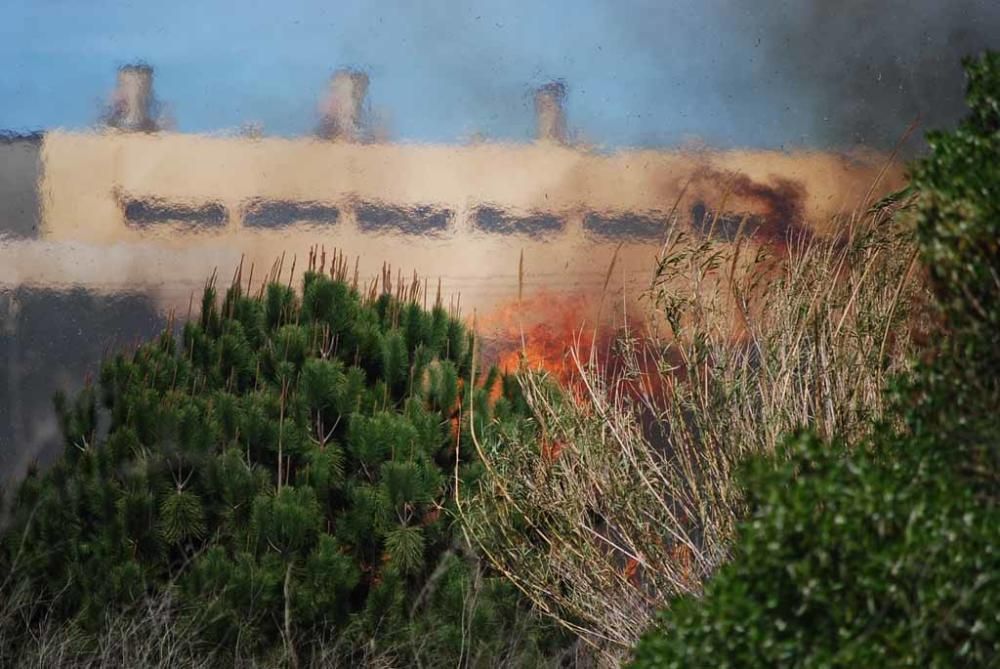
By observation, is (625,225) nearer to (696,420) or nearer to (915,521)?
(696,420)

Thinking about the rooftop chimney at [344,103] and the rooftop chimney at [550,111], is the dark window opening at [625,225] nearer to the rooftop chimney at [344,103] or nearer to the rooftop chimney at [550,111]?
the rooftop chimney at [550,111]

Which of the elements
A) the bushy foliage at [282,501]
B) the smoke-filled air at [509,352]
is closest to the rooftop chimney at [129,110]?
the smoke-filled air at [509,352]

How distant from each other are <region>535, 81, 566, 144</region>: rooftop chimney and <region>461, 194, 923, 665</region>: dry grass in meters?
2.03

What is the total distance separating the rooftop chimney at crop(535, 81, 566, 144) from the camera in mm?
5996

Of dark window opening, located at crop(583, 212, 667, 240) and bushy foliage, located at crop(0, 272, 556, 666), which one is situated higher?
dark window opening, located at crop(583, 212, 667, 240)

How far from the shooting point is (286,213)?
233 inches

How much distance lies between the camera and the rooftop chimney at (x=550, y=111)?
19.7 ft

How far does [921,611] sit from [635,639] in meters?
1.94

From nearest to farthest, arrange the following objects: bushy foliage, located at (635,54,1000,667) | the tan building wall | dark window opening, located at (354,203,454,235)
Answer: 1. bushy foliage, located at (635,54,1000,667)
2. the tan building wall
3. dark window opening, located at (354,203,454,235)

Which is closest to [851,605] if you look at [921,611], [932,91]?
[921,611]

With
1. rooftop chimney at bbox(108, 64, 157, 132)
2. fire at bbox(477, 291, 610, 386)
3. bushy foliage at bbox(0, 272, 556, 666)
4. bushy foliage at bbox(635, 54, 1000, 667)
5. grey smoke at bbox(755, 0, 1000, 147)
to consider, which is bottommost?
bushy foliage at bbox(0, 272, 556, 666)

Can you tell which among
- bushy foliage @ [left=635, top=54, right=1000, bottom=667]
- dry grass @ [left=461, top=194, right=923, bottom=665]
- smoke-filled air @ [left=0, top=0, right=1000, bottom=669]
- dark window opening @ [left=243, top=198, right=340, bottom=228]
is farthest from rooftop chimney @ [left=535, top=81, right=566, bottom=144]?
bushy foliage @ [left=635, top=54, right=1000, bottom=667]

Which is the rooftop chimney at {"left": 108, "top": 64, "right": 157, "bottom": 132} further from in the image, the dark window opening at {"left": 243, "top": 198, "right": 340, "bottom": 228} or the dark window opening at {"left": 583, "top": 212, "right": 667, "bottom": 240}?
the dark window opening at {"left": 583, "top": 212, "right": 667, "bottom": 240}

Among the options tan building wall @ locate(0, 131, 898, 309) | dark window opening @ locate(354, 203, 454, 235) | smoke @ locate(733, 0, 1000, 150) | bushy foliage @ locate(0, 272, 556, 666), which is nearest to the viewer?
bushy foliage @ locate(0, 272, 556, 666)
